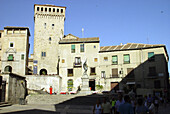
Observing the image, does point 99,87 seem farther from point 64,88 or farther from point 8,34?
point 8,34

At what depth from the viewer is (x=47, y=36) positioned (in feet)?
154

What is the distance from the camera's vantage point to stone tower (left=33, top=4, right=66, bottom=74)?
45.5m

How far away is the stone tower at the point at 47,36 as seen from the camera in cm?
4554

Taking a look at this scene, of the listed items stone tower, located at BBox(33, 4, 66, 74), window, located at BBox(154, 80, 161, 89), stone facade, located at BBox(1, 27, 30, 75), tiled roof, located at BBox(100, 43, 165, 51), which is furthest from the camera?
stone tower, located at BBox(33, 4, 66, 74)

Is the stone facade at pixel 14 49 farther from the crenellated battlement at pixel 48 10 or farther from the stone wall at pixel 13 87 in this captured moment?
the stone wall at pixel 13 87

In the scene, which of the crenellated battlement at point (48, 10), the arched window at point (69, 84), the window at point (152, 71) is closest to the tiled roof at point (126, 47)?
the window at point (152, 71)

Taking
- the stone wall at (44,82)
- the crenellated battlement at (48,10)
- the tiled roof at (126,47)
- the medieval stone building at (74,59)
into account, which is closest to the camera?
the medieval stone building at (74,59)

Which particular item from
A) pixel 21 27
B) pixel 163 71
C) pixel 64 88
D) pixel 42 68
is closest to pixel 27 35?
pixel 21 27

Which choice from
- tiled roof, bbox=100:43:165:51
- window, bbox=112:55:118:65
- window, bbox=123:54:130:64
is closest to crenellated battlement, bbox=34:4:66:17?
tiled roof, bbox=100:43:165:51

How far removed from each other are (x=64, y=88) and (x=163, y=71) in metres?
20.7

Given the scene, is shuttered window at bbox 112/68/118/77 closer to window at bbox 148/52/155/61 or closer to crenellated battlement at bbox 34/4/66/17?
window at bbox 148/52/155/61

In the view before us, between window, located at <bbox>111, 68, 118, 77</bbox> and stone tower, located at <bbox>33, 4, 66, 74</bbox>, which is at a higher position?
stone tower, located at <bbox>33, 4, 66, 74</bbox>

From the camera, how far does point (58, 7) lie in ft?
158


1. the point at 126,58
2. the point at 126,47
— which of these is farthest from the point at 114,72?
the point at 126,47
